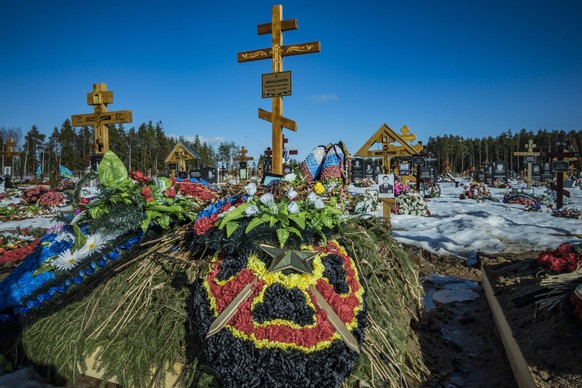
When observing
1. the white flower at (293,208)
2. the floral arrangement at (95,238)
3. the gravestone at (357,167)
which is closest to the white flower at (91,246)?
the floral arrangement at (95,238)

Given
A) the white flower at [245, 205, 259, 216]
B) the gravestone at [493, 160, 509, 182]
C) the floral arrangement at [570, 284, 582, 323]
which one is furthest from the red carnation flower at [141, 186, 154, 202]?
the gravestone at [493, 160, 509, 182]

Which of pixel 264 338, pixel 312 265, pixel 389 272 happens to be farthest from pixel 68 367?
pixel 389 272

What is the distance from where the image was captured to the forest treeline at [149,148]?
163 feet

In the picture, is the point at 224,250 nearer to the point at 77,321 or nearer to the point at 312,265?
the point at 312,265

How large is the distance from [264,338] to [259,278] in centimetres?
33

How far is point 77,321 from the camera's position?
99.3 inches

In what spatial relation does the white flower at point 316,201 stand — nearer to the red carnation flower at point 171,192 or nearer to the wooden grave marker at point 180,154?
the red carnation flower at point 171,192

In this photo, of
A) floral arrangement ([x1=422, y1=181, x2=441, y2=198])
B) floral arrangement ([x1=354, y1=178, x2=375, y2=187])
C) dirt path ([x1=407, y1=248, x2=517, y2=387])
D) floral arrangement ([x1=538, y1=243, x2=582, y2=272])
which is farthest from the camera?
floral arrangement ([x1=354, y1=178, x2=375, y2=187])

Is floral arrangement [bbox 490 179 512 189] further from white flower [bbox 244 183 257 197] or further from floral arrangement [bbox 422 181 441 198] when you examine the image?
white flower [bbox 244 183 257 197]

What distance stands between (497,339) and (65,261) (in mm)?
4094

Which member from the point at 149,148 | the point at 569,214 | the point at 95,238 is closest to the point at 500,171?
the point at 569,214

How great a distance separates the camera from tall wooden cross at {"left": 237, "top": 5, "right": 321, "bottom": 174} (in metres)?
5.65

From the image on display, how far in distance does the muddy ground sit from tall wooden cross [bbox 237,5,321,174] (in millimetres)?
3224

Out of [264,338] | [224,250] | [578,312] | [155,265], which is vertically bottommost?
[578,312]
